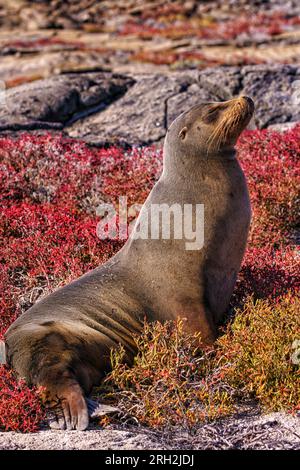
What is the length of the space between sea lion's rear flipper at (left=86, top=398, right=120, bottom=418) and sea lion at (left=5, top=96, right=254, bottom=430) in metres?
0.22

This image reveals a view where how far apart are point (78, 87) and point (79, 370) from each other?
9.00 metres

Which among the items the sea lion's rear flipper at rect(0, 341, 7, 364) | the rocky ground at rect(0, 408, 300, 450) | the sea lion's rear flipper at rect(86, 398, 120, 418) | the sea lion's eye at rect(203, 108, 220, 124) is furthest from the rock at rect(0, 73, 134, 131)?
the rocky ground at rect(0, 408, 300, 450)

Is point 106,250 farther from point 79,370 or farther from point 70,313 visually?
point 79,370

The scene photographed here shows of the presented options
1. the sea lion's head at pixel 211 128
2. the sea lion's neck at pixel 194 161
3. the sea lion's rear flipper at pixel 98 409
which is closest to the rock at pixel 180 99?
the sea lion's head at pixel 211 128

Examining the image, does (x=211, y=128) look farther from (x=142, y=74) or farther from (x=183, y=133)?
(x=142, y=74)

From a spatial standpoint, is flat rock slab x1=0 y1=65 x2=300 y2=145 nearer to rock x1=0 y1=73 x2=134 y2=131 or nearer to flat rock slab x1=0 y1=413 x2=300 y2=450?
rock x1=0 y1=73 x2=134 y2=131

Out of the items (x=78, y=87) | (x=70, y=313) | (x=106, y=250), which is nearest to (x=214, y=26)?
(x=78, y=87)

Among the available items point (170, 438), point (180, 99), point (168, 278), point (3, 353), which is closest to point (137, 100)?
point (180, 99)

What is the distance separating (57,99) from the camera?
42.8 feet

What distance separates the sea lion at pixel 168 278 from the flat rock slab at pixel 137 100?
5.53 metres

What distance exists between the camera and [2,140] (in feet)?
34.4

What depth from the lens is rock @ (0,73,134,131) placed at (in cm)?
1241

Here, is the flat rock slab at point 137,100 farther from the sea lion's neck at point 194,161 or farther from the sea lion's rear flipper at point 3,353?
the sea lion's rear flipper at point 3,353

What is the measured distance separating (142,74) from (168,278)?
9.68 meters
